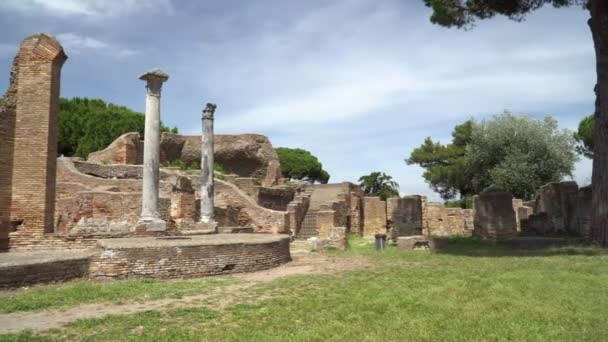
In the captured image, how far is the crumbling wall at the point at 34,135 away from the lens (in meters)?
10.9

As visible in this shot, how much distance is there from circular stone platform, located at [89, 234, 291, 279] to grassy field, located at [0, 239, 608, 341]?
1614 mm

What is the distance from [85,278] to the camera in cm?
867

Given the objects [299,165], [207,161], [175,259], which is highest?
[299,165]

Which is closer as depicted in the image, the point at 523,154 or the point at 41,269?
the point at 41,269

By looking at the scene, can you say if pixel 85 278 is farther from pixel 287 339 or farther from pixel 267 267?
pixel 287 339

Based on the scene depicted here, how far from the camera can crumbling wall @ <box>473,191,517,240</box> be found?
1518 cm

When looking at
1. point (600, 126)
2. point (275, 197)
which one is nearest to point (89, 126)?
point (275, 197)

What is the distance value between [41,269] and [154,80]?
6.83 meters

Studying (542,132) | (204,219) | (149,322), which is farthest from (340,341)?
(542,132)

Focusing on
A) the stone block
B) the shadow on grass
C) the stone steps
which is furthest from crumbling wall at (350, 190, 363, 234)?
the stone block

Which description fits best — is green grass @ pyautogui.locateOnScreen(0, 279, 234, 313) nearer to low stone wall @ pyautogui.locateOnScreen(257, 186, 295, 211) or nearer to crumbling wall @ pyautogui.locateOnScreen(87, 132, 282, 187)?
low stone wall @ pyautogui.locateOnScreen(257, 186, 295, 211)

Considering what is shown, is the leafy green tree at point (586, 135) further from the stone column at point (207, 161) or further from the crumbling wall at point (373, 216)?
the stone column at point (207, 161)

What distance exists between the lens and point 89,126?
3581cm

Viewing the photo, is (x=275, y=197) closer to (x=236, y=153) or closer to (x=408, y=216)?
(x=236, y=153)
